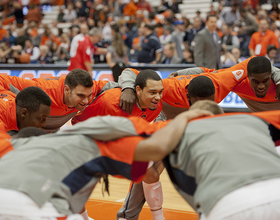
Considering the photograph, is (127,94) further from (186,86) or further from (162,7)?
(162,7)

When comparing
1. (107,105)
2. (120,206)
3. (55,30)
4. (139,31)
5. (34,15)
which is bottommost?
(120,206)

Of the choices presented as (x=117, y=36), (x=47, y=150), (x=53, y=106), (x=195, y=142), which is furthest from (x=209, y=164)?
(x=117, y=36)

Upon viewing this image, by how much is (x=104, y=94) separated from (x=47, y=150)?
6.26 ft

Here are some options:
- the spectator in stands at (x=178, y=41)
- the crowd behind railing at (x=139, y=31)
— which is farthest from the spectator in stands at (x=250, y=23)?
the spectator in stands at (x=178, y=41)

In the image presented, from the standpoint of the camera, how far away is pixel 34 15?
1756cm

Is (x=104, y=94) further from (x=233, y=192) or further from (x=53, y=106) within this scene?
(x=233, y=192)

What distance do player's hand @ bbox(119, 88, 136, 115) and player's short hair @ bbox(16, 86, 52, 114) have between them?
81 centimetres

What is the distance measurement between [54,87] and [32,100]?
2.93 ft

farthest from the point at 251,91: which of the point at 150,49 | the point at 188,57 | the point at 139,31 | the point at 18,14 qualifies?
the point at 18,14

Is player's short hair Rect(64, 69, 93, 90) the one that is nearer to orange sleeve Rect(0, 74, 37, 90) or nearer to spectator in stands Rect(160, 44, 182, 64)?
orange sleeve Rect(0, 74, 37, 90)

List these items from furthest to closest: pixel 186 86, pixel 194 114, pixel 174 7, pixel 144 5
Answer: pixel 144 5
pixel 174 7
pixel 186 86
pixel 194 114

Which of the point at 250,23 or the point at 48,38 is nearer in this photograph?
the point at 250,23

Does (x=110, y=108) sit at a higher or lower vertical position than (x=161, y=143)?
lower

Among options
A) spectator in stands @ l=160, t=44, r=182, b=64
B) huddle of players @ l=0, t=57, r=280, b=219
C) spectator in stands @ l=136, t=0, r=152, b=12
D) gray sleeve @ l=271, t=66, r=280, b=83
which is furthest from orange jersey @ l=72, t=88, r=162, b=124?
spectator in stands @ l=136, t=0, r=152, b=12
